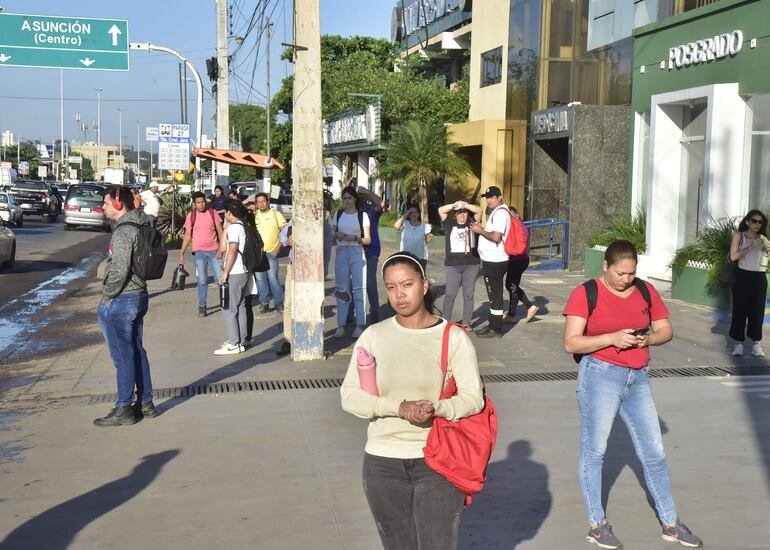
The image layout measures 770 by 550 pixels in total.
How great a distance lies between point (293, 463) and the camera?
6605 mm

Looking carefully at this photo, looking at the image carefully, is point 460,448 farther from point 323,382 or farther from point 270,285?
point 270,285

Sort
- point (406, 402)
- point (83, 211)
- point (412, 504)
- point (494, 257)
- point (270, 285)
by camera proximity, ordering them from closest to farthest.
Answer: point (406, 402) → point (412, 504) → point (494, 257) → point (270, 285) → point (83, 211)

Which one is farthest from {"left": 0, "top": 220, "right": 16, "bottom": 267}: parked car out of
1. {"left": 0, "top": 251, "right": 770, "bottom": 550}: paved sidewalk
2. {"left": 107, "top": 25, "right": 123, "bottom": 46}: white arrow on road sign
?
{"left": 0, "top": 251, "right": 770, "bottom": 550}: paved sidewalk

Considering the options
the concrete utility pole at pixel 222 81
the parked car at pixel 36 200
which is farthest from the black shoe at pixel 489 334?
the parked car at pixel 36 200

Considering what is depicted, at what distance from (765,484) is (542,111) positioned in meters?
16.6

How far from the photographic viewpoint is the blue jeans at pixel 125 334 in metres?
7.62

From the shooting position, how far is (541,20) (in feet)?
76.8

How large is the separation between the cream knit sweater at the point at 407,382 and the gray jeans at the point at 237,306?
683 cm

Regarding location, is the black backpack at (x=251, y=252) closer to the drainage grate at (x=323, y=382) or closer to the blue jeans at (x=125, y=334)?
the drainage grate at (x=323, y=382)

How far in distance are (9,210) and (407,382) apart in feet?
117

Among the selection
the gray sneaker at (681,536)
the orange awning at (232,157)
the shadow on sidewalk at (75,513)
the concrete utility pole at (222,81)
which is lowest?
the shadow on sidewalk at (75,513)

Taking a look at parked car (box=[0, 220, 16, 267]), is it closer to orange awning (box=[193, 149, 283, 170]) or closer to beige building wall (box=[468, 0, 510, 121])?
orange awning (box=[193, 149, 283, 170])

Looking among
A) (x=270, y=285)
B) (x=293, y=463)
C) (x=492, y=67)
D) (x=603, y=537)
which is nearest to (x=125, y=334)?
(x=293, y=463)

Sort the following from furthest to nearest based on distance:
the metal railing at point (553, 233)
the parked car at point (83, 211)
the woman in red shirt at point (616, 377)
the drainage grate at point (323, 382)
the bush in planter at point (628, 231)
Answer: the parked car at point (83, 211), the metal railing at point (553, 233), the bush in planter at point (628, 231), the drainage grate at point (323, 382), the woman in red shirt at point (616, 377)
